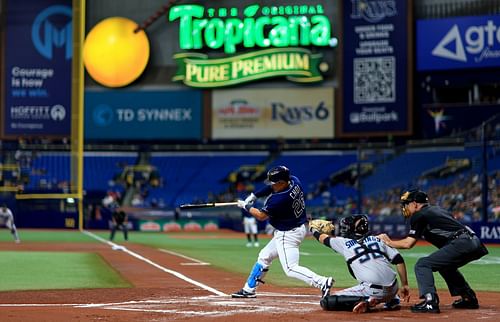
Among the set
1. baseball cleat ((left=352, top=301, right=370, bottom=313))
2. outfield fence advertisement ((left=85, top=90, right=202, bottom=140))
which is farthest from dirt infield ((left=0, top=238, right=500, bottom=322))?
outfield fence advertisement ((left=85, top=90, right=202, bottom=140))

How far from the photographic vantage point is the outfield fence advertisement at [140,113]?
5512 cm

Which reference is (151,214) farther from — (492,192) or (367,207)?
(492,192)

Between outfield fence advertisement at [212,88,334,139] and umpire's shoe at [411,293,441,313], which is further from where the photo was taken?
outfield fence advertisement at [212,88,334,139]

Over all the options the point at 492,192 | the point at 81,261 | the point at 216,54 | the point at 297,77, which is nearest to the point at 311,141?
the point at 297,77

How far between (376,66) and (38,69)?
73.8 ft

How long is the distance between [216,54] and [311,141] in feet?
27.6

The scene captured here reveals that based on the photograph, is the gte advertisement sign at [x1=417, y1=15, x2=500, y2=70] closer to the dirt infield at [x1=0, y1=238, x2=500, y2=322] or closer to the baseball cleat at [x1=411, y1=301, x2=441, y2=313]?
the dirt infield at [x1=0, y1=238, x2=500, y2=322]

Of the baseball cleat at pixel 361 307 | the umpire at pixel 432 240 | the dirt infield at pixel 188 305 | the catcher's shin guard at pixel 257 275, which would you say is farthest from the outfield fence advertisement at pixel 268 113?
the baseball cleat at pixel 361 307

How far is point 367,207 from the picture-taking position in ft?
154

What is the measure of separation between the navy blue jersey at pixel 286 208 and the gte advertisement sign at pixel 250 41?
41924 mm

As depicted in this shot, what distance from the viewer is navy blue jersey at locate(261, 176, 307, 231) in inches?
455

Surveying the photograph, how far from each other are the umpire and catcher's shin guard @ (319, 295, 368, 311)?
719 millimetres

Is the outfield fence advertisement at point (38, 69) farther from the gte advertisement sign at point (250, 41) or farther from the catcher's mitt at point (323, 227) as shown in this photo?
the catcher's mitt at point (323, 227)

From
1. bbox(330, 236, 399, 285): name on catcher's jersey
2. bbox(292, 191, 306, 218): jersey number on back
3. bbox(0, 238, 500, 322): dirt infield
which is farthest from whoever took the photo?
bbox(292, 191, 306, 218): jersey number on back
